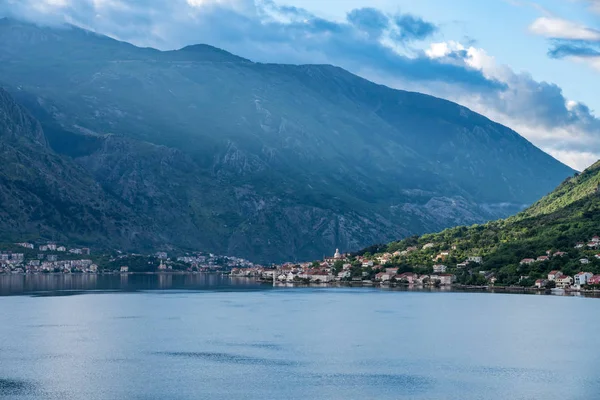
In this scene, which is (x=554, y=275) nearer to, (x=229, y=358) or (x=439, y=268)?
(x=439, y=268)

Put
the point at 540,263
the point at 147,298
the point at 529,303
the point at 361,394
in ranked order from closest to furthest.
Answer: the point at 361,394
the point at 529,303
the point at 147,298
the point at 540,263

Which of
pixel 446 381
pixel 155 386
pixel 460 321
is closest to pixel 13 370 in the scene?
pixel 155 386

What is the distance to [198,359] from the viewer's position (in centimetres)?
8138

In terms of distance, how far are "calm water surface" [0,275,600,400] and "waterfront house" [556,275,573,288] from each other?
69.4 feet

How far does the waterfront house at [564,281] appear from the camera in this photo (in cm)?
16288

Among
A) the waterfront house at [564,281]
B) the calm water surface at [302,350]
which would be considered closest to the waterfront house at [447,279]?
the waterfront house at [564,281]

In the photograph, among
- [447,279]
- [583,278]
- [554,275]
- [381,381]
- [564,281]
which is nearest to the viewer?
[381,381]

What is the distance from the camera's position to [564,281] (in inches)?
6442

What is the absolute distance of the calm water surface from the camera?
225 ft

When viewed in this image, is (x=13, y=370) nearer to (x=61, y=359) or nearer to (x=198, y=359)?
(x=61, y=359)

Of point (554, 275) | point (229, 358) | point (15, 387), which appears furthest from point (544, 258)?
point (15, 387)

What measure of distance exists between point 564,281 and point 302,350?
291 ft

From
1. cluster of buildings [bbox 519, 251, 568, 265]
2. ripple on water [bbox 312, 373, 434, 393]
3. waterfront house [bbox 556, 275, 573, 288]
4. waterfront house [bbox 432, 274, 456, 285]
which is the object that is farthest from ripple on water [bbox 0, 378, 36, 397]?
waterfront house [bbox 432, 274, 456, 285]

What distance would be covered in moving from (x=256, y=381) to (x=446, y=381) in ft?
45.7
